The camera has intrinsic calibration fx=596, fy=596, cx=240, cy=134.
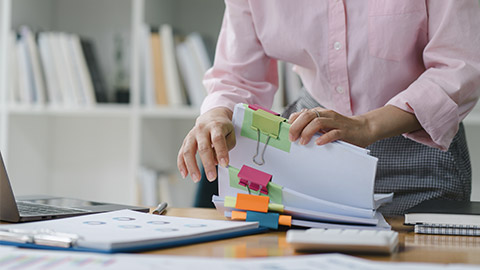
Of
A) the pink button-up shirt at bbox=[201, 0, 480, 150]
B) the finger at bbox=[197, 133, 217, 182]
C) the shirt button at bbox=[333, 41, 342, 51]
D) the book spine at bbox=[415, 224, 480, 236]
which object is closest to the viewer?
the book spine at bbox=[415, 224, 480, 236]

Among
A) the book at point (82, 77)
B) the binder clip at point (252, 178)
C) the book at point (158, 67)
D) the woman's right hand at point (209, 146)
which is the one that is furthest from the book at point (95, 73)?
the binder clip at point (252, 178)

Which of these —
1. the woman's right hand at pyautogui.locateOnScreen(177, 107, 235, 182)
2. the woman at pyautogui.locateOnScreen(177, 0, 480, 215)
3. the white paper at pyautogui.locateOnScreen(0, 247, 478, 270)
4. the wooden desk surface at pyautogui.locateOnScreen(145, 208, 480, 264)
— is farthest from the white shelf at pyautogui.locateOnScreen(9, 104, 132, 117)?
the white paper at pyautogui.locateOnScreen(0, 247, 478, 270)

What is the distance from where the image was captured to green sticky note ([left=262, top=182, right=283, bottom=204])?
3.01 ft

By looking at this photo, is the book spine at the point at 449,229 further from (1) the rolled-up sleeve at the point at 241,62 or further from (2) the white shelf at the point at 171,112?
(2) the white shelf at the point at 171,112

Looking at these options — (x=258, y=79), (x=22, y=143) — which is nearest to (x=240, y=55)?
(x=258, y=79)

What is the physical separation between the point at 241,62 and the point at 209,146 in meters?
0.38

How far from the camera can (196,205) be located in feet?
5.10

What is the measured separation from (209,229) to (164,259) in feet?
0.57

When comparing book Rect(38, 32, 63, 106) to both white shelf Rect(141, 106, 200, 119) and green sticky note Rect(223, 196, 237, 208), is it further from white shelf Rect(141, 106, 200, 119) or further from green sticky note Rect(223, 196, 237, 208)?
green sticky note Rect(223, 196, 237, 208)

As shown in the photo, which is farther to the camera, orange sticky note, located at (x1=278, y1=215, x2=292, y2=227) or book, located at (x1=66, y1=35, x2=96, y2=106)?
book, located at (x1=66, y1=35, x2=96, y2=106)

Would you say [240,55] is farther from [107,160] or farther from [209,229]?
[107,160]

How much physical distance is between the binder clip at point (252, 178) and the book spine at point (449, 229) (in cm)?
24

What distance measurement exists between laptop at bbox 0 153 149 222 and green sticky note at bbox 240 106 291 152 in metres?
0.24

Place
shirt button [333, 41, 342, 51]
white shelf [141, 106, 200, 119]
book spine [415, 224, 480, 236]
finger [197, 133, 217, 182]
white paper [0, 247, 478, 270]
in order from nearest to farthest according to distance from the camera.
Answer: white paper [0, 247, 478, 270] → book spine [415, 224, 480, 236] → finger [197, 133, 217, 182] → shirt button [333, 41, 342, 51] → white shelf [141, 106, 200, 119]
